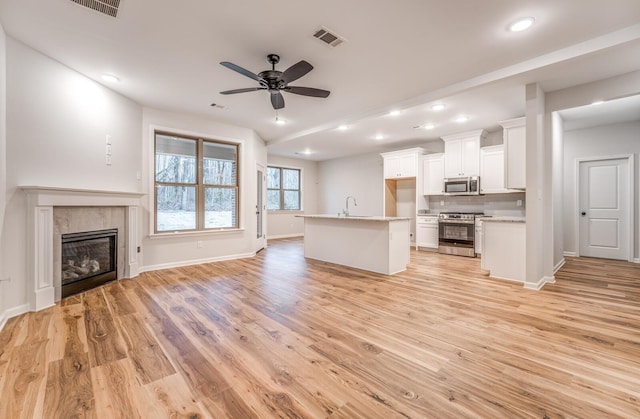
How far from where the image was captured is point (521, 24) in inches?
102

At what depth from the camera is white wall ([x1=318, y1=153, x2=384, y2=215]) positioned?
8.66m

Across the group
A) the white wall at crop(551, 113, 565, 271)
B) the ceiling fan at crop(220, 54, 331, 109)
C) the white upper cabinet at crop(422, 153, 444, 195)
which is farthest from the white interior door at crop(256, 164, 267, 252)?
the white wall at crop(551, 113, 565, 271)

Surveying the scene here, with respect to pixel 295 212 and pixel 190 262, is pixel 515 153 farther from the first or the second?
pixel 295 212

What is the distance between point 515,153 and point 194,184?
5.60m

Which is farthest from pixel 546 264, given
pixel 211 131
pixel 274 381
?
pixel 211 131

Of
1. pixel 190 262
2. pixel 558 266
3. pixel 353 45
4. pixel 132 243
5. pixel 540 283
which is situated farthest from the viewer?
pixel 190 262

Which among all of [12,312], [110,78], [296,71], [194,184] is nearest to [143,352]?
[12,312]

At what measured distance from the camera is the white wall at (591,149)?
17.4 ft

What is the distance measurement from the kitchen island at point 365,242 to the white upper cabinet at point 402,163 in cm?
257

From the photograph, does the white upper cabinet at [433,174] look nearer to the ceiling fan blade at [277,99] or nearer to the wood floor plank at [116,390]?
the ceiling fan blade at [277,99]

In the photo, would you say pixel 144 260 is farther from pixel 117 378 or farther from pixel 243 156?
pixel 117 378

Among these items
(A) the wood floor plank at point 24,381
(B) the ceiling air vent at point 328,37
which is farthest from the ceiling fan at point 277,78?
(A) the wood floor plank at point 24,381

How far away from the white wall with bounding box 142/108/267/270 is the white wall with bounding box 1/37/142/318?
1.81ft

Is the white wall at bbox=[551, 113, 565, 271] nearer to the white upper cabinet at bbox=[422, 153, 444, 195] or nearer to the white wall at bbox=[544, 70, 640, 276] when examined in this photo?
the white wall at bbox=[544, 70, 640, 276]
